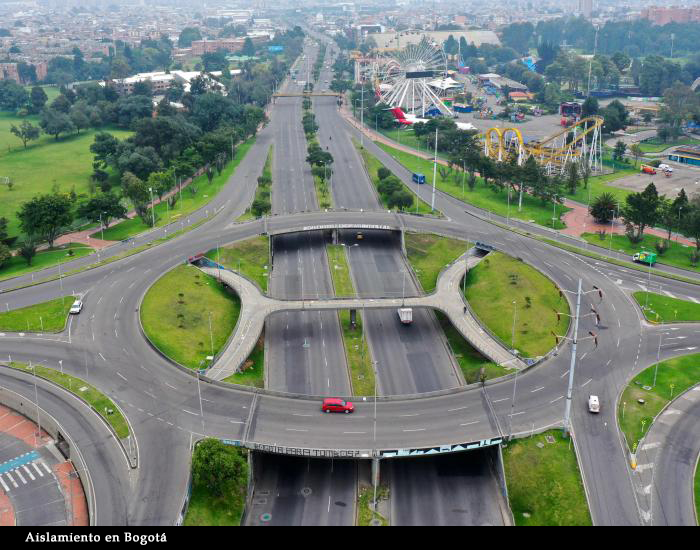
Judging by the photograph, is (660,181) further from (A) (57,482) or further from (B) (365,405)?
(A) (57,482)

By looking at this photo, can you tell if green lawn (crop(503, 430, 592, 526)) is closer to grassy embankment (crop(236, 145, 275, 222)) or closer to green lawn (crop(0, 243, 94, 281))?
grassy embankment (crop(236, 145, 275, 222))

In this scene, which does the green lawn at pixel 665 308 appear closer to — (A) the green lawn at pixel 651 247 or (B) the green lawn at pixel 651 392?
(B) the green lawn at pixel 651 392

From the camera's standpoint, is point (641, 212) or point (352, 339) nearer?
point (352, 339)

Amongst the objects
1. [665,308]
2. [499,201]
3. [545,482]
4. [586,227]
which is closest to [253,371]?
[545,482]

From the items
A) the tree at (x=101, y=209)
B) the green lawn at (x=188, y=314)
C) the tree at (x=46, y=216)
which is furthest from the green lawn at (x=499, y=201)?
the tree at (x=46, y=216)

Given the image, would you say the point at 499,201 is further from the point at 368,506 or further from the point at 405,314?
the point at 368,506

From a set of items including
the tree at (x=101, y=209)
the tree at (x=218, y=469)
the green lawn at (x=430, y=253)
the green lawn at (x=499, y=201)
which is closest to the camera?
the tree at (x=218, y=469)

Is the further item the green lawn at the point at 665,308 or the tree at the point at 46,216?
the tree at the point at 46,216
